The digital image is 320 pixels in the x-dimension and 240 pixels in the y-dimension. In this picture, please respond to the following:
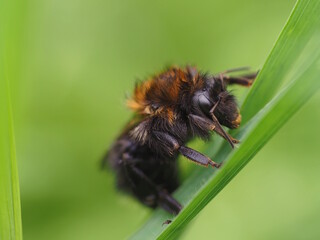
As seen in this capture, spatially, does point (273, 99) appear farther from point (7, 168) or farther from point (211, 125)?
point (7, 168)

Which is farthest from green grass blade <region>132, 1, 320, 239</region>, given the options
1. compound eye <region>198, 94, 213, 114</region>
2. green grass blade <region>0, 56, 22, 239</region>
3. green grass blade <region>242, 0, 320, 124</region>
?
green grass blade <region>0, 56, 22, 239</region>

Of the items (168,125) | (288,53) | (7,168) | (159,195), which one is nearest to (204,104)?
(168,125)

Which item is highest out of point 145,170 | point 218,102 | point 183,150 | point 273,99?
point 273,99

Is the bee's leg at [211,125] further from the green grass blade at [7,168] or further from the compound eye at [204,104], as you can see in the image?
the green grass blade at [7,168]

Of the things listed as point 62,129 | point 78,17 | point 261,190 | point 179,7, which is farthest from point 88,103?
point 261,190

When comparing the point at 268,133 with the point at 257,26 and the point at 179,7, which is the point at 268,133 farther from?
the point at 179,7

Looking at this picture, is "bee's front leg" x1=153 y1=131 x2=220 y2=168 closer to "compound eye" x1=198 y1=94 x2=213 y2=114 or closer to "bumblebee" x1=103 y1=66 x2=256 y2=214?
"bumblebee" x1=103 y1=66 x2=256 y2=214
